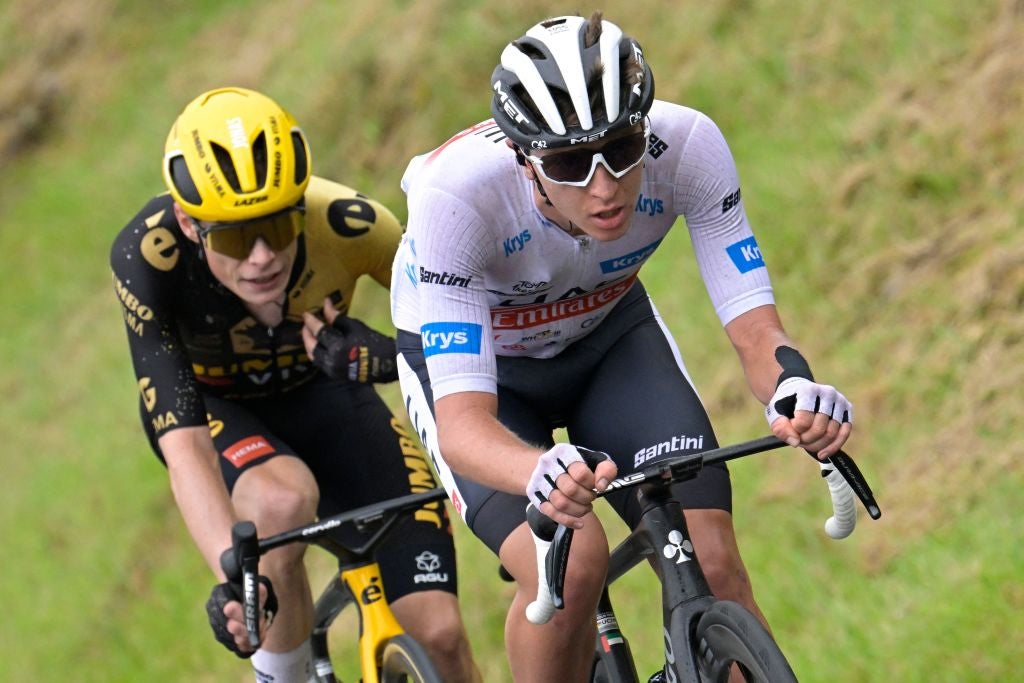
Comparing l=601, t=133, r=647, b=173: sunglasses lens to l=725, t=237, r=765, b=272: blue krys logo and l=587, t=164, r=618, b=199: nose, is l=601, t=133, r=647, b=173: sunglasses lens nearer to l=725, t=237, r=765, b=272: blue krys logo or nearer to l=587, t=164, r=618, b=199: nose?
l=587, t=164, r=618, b=199: nose

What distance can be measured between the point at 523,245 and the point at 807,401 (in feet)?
3.18

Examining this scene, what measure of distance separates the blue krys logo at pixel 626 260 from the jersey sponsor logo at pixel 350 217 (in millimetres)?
1510

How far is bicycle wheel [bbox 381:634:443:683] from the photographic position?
478cm

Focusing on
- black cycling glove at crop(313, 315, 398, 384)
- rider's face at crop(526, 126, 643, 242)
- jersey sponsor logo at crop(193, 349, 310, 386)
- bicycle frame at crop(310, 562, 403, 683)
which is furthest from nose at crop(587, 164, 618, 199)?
jersey sponsor logo at crop(193, 349, 310, 386)

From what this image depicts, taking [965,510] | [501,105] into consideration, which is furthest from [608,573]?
[965,510]

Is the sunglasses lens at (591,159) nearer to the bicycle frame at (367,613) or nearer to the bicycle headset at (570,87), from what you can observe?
the bicycle headset at (570,87)

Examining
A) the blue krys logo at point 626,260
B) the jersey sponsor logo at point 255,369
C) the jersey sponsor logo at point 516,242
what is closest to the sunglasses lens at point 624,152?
the jersey sponsor logo at point 516,242

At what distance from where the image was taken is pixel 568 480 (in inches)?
128

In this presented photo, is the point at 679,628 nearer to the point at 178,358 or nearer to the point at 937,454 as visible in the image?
the point at 178,358

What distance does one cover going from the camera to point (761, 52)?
10.0m

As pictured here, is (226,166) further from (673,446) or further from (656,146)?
(673,446)

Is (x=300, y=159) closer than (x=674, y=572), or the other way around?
(x=674, y=572)


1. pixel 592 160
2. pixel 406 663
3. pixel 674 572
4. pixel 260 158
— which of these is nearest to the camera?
pixel 592 160

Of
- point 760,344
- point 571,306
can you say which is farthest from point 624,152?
point 571,306
